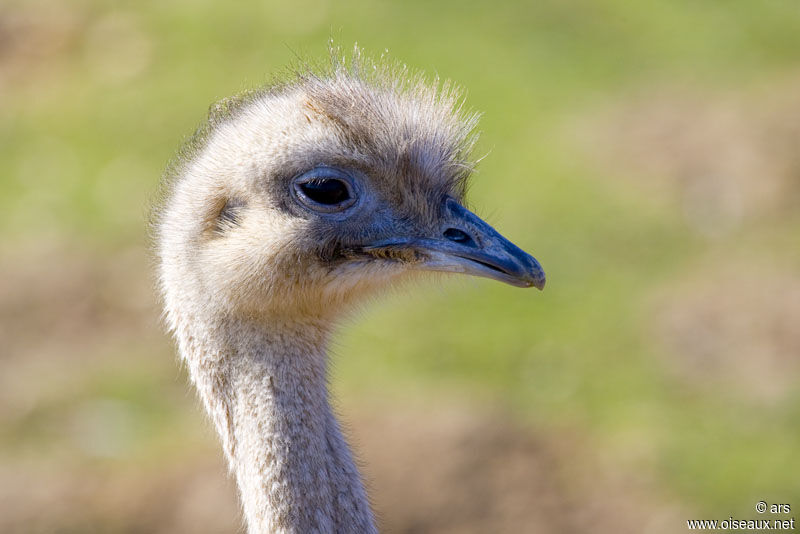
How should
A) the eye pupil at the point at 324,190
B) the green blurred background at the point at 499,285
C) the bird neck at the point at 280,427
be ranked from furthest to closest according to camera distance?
the green blurred background at the point at 499,285, the eye pupil at the point at 324,190, the bird neck at the point at 280,427

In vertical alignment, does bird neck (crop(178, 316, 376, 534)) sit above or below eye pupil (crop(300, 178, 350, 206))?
below

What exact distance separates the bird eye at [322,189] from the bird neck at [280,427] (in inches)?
12.1

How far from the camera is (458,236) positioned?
3037 mm

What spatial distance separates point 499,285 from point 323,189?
14.2 feet

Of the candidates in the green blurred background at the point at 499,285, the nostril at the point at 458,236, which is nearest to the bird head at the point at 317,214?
the nostril at the point at 458,236

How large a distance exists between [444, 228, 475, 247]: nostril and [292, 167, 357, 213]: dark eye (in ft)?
0.87

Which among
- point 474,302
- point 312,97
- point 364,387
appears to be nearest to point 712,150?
point 474,302

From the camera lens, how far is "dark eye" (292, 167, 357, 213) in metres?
2.92

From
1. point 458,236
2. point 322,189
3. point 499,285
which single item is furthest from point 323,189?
point 499,285

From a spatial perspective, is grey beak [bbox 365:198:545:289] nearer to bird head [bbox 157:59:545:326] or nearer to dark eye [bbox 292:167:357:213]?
Answer: bird head [bbox 157:59:545:326]

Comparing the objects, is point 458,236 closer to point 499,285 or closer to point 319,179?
point 319,179

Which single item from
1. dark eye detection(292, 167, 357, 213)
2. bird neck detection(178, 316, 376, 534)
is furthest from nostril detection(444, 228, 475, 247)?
bird neck detection(178, 316, 376, 534)

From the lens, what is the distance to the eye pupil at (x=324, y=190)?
294cm

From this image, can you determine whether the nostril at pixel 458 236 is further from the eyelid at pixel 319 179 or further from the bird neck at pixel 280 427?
the bird neck at pixel 280 427
